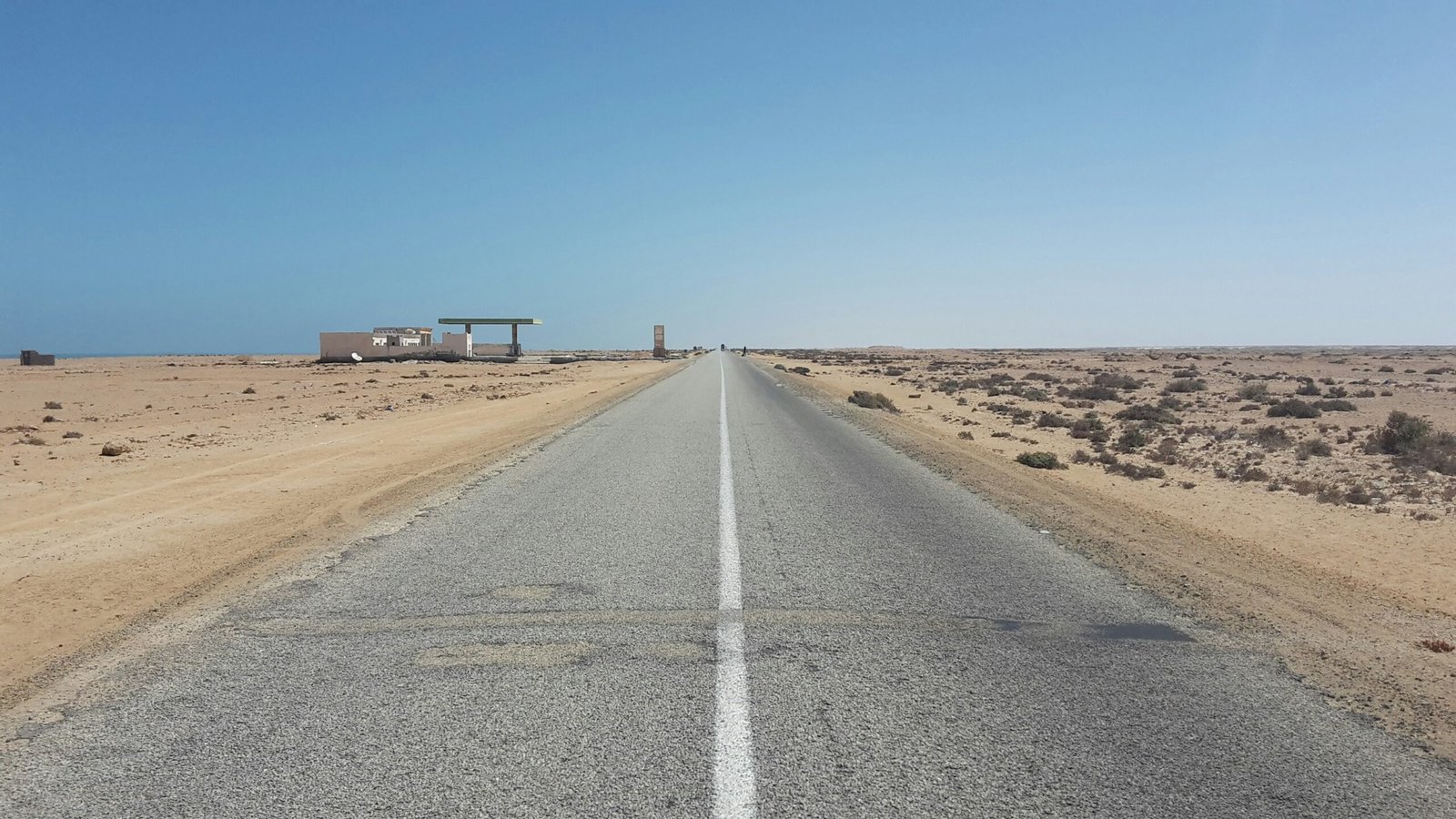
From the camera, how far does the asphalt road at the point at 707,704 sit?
368 cm

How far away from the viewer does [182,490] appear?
12656mm

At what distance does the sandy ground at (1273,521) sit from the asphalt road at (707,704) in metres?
0.56

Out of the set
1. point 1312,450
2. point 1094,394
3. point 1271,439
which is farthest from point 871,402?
point 1312,450

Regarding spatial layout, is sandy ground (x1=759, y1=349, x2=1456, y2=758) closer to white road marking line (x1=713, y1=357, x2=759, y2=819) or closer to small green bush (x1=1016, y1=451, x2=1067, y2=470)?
small green bush (x1=1016, y1=451, x2=1067, y2=470)

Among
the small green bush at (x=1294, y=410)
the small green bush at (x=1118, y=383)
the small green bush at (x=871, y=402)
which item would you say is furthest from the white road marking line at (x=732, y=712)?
the small green bush at (x=1118, y=383)

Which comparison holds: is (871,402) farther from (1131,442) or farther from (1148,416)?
(1131,442)

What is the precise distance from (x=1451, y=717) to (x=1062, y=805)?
267 centimetres

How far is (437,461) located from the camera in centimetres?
1551

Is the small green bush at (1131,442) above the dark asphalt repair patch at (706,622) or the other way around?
the other way around

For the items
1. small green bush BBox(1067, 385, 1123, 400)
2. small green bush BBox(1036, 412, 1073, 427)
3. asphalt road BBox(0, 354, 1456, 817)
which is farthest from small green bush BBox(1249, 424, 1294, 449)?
small green bush BBox(1067, 385, 1123, 400)

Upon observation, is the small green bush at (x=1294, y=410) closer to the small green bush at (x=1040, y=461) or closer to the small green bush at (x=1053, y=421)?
the small green bush at (x=1053, y=421)

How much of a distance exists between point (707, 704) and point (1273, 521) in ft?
34.1

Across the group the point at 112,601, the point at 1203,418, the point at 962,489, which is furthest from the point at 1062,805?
the point at 1203,418

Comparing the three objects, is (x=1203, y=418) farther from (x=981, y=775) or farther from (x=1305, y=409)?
(x=981, y=775)
